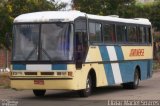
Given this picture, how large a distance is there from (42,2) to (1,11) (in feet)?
9.37

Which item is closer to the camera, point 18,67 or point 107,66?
point 18,67

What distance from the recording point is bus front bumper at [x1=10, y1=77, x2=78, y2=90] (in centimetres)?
1881

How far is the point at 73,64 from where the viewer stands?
1898cm

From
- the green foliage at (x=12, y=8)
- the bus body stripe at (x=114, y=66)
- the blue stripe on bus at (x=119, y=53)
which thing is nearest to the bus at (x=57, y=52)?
the bus body stripe at (x=114, y=66)

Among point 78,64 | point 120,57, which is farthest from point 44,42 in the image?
point 120,57

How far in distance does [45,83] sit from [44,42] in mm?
1400

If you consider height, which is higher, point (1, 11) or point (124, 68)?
point (1, 11)

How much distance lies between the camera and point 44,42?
760 inches

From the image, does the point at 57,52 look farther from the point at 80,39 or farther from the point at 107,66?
the point at 107,66

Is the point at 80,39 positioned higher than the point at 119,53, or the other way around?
the point at 80,39

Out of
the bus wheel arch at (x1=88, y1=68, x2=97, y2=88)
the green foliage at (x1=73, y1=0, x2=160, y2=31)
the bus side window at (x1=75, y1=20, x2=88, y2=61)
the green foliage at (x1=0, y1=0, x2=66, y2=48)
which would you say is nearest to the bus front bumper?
the bus side window at (x1=75, y1=20, x2=88, y2=61)

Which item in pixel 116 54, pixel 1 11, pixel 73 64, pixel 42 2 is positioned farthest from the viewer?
pixel 42 2

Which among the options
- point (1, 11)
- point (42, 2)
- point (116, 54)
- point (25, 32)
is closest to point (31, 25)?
point (25, 32)

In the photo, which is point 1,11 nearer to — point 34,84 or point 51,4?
point 51,4
